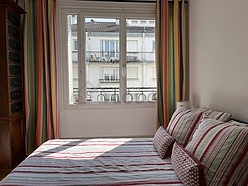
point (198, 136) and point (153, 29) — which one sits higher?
point (153, 29)

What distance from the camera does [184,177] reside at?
4.21 feet

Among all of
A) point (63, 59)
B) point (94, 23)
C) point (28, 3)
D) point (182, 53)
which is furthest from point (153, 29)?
point (28, 3)

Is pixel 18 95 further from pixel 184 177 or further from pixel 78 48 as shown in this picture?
pixel 184 177

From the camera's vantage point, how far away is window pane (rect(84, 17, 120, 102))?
3355 millimetres

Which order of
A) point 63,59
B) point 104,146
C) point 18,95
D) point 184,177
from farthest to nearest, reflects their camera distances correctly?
point 63,59 → point 18,95 → point 104,146 → point 184,177

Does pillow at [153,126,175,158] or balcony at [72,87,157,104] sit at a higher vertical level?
balcony at [72,87,157,104]

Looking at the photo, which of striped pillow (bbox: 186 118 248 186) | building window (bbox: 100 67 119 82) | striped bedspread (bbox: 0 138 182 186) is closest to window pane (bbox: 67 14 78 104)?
building window (bbox: 100 67 119 82)

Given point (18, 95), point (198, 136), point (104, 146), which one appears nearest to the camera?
point (198, 136)

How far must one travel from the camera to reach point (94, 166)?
162 cm

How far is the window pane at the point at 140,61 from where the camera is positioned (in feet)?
11.2

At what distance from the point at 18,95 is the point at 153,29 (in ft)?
7.65

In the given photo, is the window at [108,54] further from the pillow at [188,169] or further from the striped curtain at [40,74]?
the pillow at [188,169]

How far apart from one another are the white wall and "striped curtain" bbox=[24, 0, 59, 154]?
6.94ft

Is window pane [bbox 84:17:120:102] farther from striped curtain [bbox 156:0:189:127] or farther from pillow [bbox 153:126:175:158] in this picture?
pillow [bbox 153:126:175:158]
